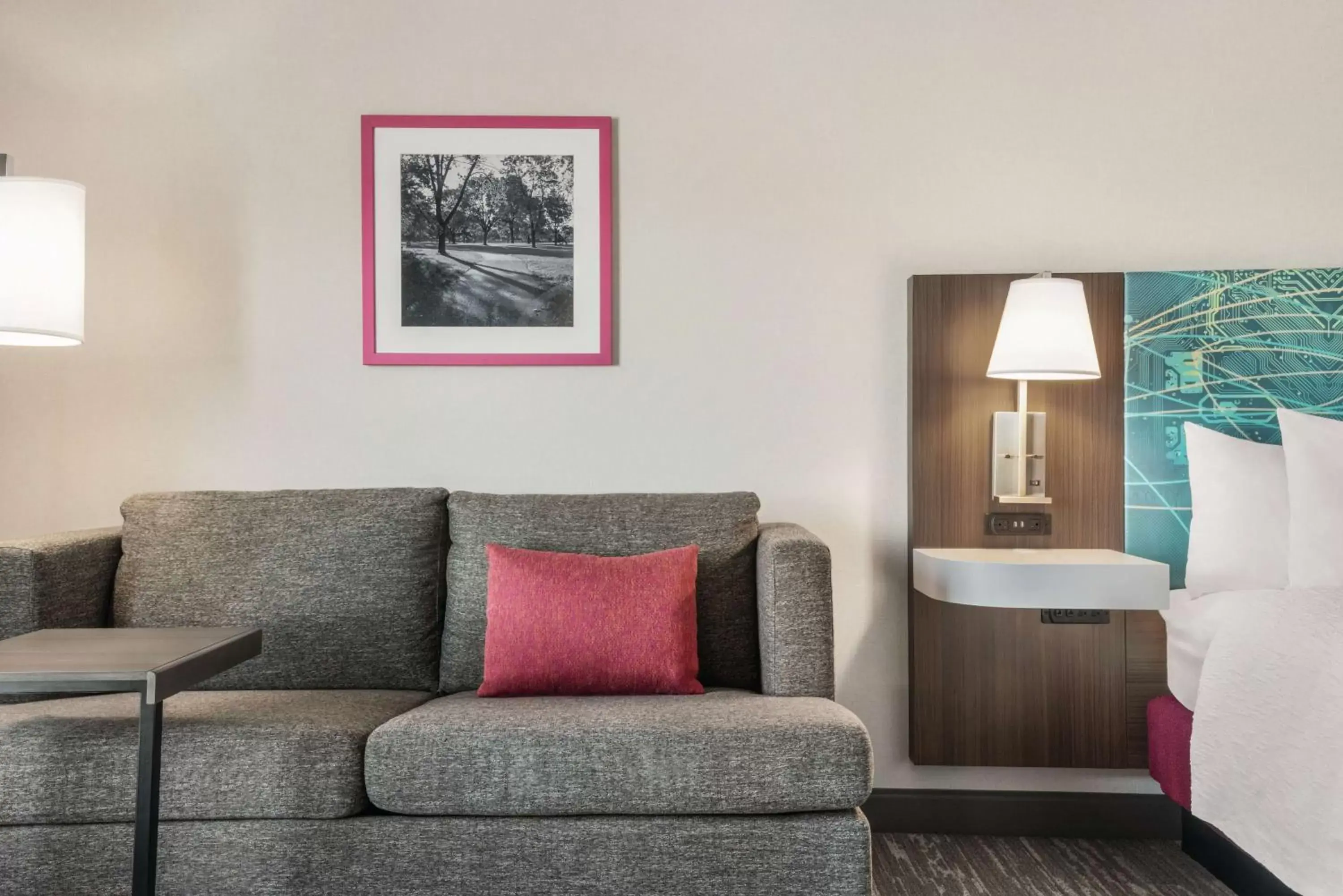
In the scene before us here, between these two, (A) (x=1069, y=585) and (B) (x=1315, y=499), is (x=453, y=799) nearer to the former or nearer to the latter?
(A) (x=1069, y=585)

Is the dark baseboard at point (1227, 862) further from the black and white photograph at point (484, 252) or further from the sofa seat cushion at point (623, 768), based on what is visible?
the black and white photograph at point (484, 252)

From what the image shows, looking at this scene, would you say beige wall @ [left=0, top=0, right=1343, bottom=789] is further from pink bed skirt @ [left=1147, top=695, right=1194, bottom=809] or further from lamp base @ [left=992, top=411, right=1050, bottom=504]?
pink bed skirt @ [left=1147, top=695, right=1194, bottom=809]

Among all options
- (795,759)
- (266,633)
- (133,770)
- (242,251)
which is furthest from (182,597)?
(795,759)

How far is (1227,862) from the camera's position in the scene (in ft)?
7.43

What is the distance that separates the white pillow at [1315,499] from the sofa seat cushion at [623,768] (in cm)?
129

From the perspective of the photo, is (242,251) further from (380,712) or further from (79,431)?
(380,712)

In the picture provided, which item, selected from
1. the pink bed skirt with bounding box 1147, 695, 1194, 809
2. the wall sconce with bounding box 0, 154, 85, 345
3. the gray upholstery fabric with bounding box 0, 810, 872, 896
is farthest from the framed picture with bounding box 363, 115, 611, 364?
the pink bed skirt with bounding box 1147, 695, 1194, 809

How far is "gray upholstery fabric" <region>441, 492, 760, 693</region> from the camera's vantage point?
7.41ft

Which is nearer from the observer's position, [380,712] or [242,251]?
[380,712]

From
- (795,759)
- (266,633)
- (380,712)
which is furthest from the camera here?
(266,633)

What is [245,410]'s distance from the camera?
2736mm

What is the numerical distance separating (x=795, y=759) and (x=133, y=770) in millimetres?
1246

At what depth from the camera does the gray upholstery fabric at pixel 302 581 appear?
88.4 inches

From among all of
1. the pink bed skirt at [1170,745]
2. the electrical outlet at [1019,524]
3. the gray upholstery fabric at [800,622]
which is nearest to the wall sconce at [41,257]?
the gray upholstery fabric at [800,622]
